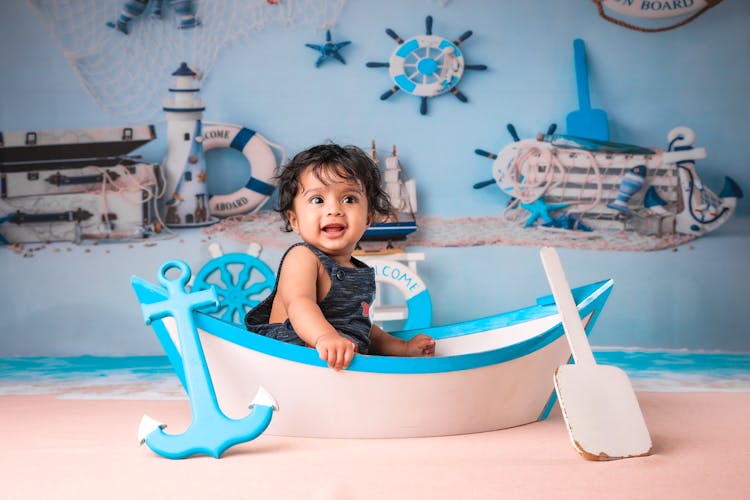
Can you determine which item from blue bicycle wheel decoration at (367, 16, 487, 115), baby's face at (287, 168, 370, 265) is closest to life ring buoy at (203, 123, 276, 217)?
blue bicycle wheel decoration at (367, 16, 487, 115)

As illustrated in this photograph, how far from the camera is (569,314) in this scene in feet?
4.32

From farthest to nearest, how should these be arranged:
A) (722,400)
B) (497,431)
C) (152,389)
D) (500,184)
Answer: (500,184) → (152,389) → (722,400) → (497,431)

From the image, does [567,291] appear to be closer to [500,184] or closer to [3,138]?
[500,184]

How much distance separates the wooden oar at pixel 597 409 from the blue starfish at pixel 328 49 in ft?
6.51

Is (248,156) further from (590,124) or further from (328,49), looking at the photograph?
(590,124)

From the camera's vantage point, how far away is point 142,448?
1.28m

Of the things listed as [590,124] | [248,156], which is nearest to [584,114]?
[590,124]

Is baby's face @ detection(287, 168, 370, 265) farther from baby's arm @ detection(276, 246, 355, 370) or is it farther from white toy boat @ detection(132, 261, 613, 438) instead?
white toy boat @ detection(132, 261, 613, 438)

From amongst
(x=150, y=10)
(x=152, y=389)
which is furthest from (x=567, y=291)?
(x=150, y=10)

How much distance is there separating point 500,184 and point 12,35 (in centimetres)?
208

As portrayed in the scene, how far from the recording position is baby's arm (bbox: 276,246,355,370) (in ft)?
3.98

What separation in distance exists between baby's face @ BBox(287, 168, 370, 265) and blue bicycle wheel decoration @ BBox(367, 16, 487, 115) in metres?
1.65

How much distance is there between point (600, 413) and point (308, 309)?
51 centimetres

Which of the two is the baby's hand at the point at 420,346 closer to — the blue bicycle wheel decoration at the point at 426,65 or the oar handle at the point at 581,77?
the blue bicycle wheel decoration at the point at 426,65
